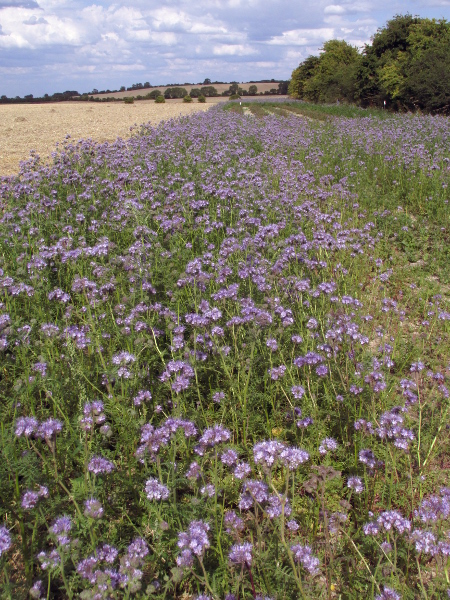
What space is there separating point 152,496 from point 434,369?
9.66 feet

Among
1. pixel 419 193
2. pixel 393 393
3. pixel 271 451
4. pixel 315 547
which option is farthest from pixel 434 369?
pixel 419 193

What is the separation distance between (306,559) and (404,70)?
3486 cm

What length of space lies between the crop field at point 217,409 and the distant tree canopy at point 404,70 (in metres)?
24.1

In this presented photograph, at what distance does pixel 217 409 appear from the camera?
3.55m

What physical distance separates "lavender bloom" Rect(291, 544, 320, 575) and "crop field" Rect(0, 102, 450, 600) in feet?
0.04

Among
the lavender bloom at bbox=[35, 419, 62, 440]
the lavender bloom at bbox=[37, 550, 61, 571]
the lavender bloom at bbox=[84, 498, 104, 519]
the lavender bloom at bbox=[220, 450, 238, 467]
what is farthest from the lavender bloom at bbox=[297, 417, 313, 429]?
the lavender bloom at bbox=[37, 550, 61, 571]

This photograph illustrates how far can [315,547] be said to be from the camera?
237cm

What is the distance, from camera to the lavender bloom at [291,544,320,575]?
1.95 m

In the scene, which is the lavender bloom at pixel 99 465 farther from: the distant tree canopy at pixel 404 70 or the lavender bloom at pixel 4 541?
the distant tree canopy at pixel 404 70

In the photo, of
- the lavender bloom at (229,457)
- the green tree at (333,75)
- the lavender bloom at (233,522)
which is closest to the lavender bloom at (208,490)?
the lavender bloom at (229,457)

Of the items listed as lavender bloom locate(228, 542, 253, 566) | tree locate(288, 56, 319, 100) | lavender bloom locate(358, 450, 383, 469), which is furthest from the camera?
tree locate(288, 56, 319, 100)

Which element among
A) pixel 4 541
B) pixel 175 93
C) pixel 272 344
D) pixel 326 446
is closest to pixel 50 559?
pixel 4 541

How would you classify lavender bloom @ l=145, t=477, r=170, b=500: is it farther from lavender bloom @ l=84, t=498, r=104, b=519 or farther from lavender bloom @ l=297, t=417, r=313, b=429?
lavender bloom @ l=297, t=417, r=313, b=429

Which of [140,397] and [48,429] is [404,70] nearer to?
[140,397]
